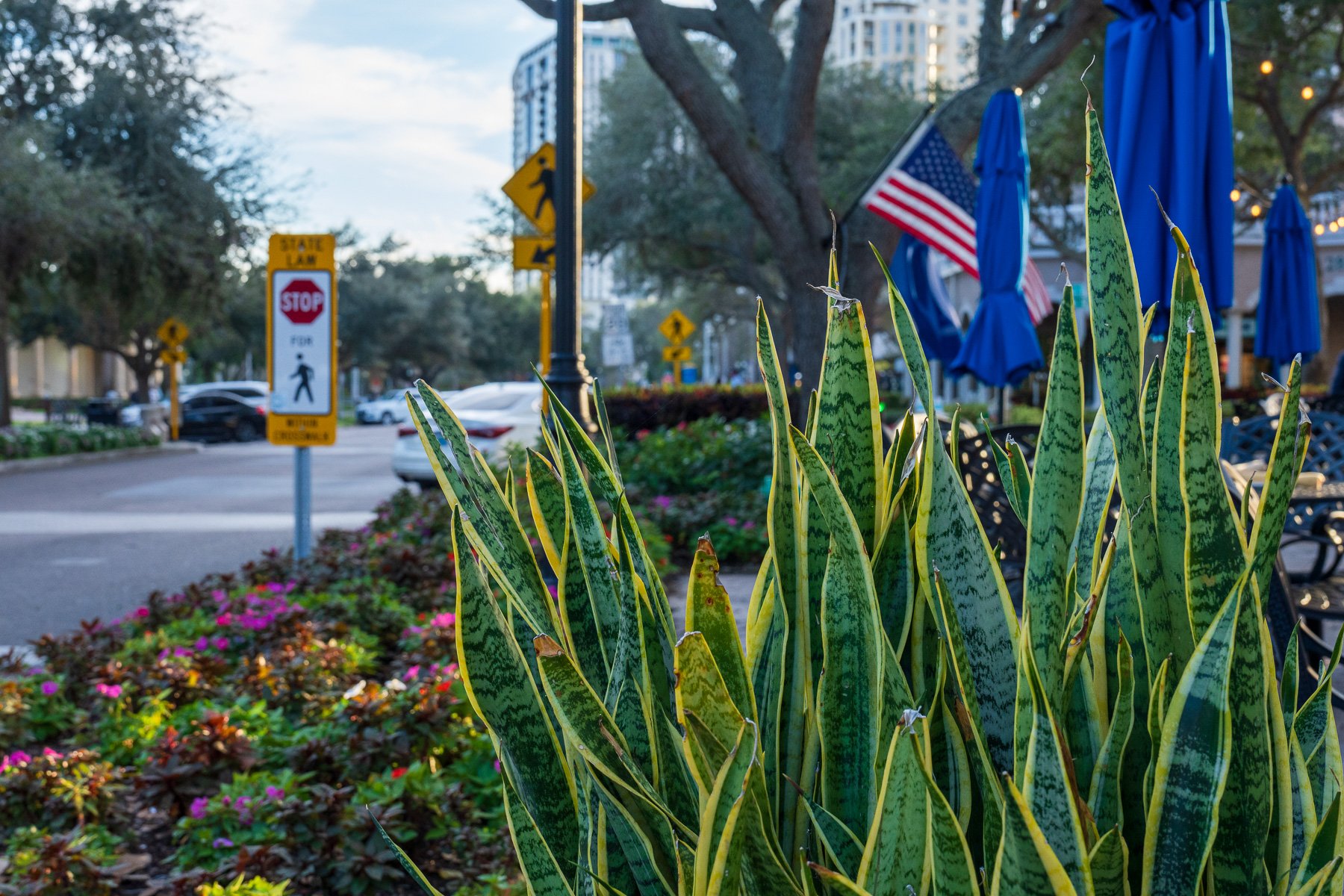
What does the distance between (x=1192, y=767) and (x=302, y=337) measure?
5875 mm

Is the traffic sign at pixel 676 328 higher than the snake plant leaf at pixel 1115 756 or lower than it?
higher

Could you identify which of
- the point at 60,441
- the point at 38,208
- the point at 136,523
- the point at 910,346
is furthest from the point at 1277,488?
the point at 60,441

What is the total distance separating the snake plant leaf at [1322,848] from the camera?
0.90 m

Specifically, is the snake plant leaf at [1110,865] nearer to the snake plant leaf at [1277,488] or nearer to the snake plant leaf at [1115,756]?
the snake plant leaf at [1115,756]

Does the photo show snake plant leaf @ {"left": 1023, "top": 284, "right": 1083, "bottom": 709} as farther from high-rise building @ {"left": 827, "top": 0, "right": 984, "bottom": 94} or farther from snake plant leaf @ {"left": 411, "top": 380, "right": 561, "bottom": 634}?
high-rise building @ {"left": 827, "top": 0, "right": 984, "bottom": 94}

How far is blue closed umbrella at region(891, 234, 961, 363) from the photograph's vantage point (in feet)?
37.9

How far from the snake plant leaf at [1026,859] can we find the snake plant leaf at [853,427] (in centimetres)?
37

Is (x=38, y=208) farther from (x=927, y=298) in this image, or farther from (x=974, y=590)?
(x=974, y=590)

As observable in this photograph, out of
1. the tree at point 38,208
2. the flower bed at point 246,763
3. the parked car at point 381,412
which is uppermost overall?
the tree at point 38,208

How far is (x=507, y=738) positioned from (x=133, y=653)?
3697 millimetres

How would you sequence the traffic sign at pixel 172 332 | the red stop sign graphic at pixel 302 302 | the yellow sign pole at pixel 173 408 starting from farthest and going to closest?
the yellow sign pole at pixel 173 408 → the traffic sign at pixel 172 332 → the red stop sign graphic at pixel 302 302

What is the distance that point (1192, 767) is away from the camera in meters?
0.89

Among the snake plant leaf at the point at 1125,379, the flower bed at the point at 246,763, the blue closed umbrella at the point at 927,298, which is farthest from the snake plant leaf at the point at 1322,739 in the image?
the blue closed umbrella at the point at 927,298

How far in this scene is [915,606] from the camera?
1156 millimetres
